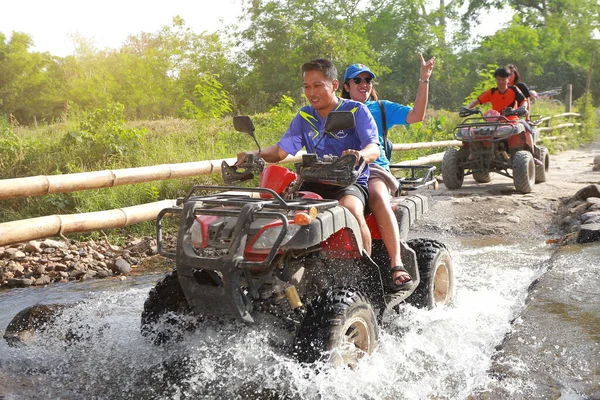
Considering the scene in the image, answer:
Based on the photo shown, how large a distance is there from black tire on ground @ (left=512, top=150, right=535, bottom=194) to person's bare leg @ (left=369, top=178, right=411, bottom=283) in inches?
259

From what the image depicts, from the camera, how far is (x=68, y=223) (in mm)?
5723

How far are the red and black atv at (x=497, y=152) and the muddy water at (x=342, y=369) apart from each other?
210 inches

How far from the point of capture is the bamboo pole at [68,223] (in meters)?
5.21

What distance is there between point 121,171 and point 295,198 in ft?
11.6

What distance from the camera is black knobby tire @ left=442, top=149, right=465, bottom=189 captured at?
1062 cm

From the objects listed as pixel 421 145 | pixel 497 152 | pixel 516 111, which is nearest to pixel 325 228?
pixel 516 111

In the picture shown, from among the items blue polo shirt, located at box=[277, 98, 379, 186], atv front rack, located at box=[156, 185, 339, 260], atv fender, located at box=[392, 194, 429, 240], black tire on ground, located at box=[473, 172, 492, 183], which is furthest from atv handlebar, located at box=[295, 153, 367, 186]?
black tire on ground, located at box=[473, 172, 492, 183]

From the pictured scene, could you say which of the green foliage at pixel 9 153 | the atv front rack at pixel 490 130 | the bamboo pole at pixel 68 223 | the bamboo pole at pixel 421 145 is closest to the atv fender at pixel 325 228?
the bamboo pole at pixel 68 223

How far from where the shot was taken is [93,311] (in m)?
4.51

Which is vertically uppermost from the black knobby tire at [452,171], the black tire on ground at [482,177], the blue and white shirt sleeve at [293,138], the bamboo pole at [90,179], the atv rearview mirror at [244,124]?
the atv rearview mirror at [244,124]

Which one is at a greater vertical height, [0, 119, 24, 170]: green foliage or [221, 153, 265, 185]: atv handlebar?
[221, 153, 265, 185]: atv handlebar

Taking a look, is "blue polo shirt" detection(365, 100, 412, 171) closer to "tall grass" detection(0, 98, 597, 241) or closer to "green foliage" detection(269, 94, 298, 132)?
"tall grass" detection(0, 98, 597, 241)

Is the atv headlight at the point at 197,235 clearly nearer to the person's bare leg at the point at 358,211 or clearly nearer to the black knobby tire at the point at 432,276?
the person's bare leg at the point at 358,211

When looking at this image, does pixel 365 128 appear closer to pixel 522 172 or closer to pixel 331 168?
pixel 331 168
